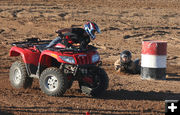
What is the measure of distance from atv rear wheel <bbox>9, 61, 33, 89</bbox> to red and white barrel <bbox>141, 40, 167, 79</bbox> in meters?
3.69

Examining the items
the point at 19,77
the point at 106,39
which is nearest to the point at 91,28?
the point at 19,77

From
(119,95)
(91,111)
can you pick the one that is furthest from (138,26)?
(91,111)

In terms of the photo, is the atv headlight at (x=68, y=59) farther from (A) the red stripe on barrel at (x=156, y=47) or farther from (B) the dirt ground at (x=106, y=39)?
(A) the red stripe on barrel at (x=156, y=47)

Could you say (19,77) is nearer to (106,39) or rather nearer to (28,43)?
(28,43)

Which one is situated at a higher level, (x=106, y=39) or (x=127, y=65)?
(x=106, y=39)

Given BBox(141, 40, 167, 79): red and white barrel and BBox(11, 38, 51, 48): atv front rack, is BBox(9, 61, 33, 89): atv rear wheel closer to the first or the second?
BBox(11, 38, 51, 48): atv front rack

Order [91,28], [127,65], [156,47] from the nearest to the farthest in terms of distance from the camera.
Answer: [91,28] → [156,47] → [127,65]

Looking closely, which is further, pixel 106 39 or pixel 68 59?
pixel 106 39

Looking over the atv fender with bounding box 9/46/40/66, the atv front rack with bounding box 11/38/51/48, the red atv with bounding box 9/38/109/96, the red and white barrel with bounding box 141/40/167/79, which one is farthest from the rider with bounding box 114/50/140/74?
the atv fender with bounding box 9/46/40/66

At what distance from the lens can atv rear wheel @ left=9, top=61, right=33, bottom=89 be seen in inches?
431

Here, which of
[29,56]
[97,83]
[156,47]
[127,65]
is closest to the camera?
[97,83]

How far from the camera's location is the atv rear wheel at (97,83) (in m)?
10.3

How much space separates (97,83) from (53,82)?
978 millimetres

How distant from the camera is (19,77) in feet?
36.3
